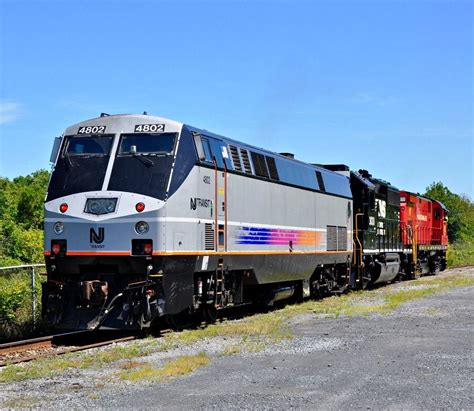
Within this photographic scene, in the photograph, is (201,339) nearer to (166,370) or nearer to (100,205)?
(100,205)

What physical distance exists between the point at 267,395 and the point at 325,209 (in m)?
13.6

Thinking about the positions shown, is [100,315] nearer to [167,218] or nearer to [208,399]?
[167,218]

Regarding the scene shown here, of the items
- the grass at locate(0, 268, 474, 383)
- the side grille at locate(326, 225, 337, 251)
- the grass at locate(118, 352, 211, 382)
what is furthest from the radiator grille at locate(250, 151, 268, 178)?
the grass at locate(118, 352, 211, 382)

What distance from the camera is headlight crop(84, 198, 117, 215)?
1327cm

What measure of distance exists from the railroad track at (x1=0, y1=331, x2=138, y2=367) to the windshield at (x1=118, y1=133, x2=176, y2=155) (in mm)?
3523

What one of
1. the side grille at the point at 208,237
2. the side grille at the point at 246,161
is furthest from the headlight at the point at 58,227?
the side grille at the point at 246,161

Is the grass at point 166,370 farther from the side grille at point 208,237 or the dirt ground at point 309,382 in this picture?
the side grille at point 208,237

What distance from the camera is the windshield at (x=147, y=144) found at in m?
13.7

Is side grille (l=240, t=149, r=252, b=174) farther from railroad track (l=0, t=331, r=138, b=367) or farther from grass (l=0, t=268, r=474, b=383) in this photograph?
railroad track (l=0, t=331, r=138, b=367)

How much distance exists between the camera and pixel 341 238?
23594 millimetres

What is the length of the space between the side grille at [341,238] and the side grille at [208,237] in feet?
30.2

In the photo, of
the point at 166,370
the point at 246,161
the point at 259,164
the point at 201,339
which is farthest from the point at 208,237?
the point at 166,370

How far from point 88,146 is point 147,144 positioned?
1.22 m

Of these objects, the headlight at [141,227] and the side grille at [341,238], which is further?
the side grille at [341,238]
